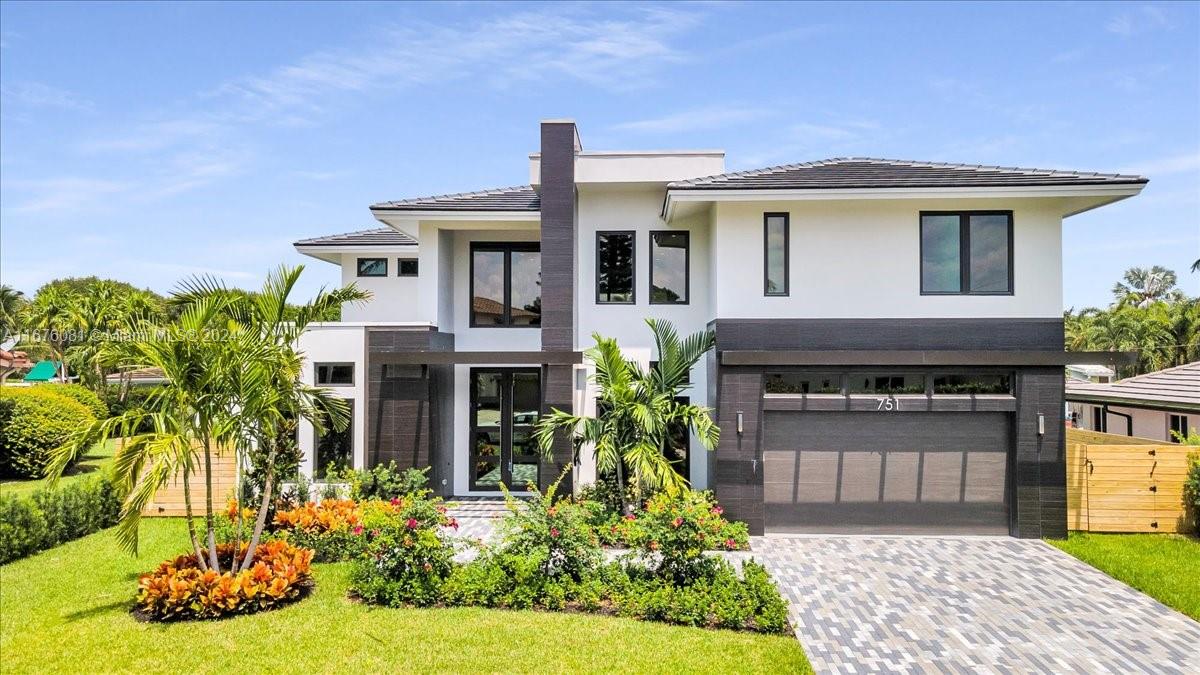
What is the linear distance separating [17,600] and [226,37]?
418 inches

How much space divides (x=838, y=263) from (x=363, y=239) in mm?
10910

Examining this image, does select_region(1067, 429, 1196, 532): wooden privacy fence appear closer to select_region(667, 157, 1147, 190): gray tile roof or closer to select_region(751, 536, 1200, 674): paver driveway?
select_region(751, 536, 1200, 674): paver driveway

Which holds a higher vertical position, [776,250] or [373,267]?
[373,267]

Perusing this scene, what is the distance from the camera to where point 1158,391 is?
15445 mm

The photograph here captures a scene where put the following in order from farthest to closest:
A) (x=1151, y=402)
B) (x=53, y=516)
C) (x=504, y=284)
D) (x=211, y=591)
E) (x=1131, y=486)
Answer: (x=1151, y=402)
(x=504, y=284)
(x=1131, y=486)
(x=53, y=516)
(x=211, y=591)

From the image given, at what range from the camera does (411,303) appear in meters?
14.9

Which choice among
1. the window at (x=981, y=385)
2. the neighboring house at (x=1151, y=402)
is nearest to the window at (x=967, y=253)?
the window at (x=981, y=385)

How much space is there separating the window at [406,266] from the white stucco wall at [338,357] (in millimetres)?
2534

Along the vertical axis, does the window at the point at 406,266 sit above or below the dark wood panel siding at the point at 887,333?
above

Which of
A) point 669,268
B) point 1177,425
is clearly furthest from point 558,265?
point 1177,425

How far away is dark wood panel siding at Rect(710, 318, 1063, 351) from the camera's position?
1097cm

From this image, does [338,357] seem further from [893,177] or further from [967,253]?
[967,253]

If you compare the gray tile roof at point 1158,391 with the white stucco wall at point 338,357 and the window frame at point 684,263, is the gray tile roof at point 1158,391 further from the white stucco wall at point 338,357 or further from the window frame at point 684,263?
the white stucco wall at point 338,357

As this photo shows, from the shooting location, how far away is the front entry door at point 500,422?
550 inches
